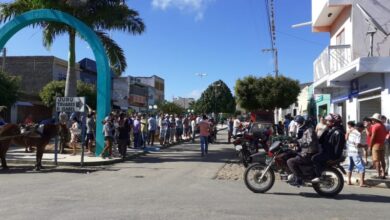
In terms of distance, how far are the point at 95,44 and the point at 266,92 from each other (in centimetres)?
2795

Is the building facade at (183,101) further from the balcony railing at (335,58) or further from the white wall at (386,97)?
the white wall at (386,97)

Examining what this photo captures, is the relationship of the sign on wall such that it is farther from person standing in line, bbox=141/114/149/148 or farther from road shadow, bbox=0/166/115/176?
person standing in line, bbox=141/114/149/148

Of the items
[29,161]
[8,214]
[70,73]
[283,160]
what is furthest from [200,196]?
[70,73]

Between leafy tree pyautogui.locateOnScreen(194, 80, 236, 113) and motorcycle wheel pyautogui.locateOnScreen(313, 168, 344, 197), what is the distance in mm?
71449

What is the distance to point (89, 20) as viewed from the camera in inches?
888

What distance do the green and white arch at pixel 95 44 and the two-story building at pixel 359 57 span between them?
30.7 ft

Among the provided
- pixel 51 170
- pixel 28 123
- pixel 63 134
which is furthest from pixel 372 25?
pixel 28 123

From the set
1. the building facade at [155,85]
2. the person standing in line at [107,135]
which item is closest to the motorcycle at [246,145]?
the person standing in line at [107,135]

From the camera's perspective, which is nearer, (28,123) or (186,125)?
(28,123)

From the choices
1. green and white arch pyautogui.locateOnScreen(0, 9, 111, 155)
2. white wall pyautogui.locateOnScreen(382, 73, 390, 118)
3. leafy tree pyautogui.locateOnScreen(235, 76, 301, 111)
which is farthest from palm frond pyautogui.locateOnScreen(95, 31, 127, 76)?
leafy tree pyautogui.locateOnScreen(235, 76, 301, 111)

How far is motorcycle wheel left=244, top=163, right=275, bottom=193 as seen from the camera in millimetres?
10836

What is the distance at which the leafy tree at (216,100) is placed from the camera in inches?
3282

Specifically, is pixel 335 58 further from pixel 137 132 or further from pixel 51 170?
pixel 51 170

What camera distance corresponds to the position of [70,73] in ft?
75.0
